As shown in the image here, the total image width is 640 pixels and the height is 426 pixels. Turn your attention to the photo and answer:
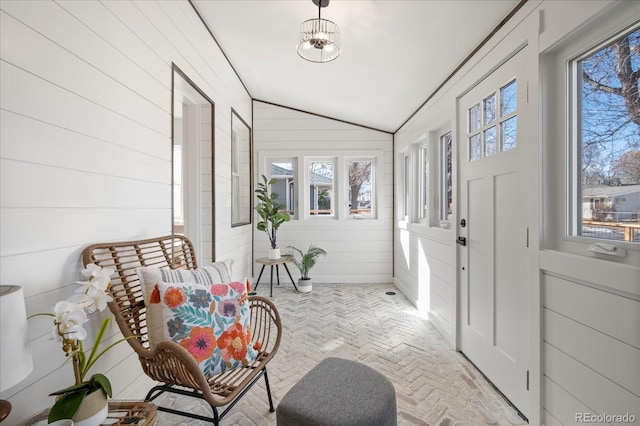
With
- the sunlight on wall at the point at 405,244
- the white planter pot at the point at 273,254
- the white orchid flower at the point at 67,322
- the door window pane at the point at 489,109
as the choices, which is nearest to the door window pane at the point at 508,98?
the door window pane at the point at 489,109

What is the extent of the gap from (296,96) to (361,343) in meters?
A: 3.30

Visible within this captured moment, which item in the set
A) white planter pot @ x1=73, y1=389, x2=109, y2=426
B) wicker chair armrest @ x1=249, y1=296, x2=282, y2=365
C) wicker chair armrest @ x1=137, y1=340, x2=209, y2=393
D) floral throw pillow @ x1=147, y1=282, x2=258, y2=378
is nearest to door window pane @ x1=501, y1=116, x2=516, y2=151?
wicker chair armrest @ x1=249, y1=296, x2=282, y2=365

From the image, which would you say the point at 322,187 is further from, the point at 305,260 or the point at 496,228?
the point at 496,228

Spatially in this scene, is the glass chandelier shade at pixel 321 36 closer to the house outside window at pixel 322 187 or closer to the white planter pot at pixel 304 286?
the house outside window at pixel 322 187

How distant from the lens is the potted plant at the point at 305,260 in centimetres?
439

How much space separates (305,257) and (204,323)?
3034mm

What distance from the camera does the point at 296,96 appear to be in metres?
4.20

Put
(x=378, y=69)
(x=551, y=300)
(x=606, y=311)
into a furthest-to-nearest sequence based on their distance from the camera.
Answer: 1. (x=378, y=69)
2. (x=551, y=300)
3. (x=606, y=311)

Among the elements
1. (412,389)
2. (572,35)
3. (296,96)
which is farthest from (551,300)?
(296,96)

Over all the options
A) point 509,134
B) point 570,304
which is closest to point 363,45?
point 509,134

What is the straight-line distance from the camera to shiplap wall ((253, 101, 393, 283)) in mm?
4773

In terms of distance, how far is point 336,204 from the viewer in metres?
4.89

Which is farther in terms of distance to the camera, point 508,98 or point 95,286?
point 508,98

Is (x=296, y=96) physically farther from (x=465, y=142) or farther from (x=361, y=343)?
(x=361, y=343)
